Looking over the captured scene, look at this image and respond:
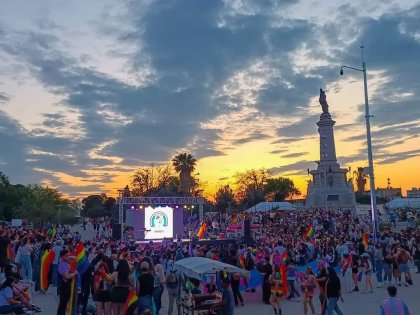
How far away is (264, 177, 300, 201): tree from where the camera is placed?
121812mm

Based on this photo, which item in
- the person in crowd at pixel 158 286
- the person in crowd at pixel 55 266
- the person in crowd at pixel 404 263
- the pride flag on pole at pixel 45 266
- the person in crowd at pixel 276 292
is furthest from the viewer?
the person in crowd at pixel 404 263

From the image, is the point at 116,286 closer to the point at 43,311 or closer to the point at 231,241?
the point at 43,311

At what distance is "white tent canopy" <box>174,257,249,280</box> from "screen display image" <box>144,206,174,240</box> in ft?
76.2

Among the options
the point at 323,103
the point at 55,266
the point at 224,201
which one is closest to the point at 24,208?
the point at 224,201

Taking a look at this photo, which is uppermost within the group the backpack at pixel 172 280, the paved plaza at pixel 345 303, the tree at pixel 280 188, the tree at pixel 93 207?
the tree at pixel 280 188

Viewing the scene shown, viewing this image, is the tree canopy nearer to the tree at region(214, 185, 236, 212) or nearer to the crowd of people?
the tree at region(214, 185, 236, 212)

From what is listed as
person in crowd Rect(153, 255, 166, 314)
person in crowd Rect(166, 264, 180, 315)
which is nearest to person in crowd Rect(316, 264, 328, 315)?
person in crowd Rect(166, 264, 180, 315)

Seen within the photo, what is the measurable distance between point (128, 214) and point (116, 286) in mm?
Result: 27270

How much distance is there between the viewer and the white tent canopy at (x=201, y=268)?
1016 cm

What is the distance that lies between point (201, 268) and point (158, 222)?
24693 millimetres

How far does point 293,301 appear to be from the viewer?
14375mm

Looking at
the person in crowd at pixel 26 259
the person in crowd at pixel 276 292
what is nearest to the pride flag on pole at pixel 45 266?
the person in crowd at pixel 26 259

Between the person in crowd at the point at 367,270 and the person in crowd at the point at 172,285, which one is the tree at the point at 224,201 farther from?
the person in crowd at the point at 172,285

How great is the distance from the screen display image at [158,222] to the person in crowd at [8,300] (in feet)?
75.9
